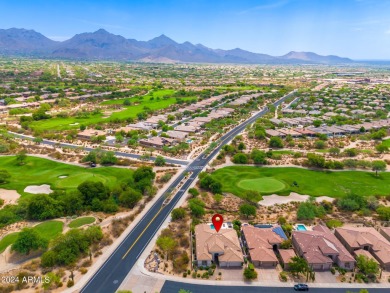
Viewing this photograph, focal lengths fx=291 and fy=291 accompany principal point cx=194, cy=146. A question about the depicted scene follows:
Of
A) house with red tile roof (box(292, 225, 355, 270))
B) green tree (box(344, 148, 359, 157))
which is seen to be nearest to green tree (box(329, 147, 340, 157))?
green tree (box(344, 148, 359, 157))

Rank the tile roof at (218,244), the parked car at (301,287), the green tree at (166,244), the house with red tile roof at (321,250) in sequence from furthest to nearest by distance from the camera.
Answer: the green tree at (166,244)
the tile roof at (218,244)
the house with red tile roof at (321,250)
the parked car at (301,287)

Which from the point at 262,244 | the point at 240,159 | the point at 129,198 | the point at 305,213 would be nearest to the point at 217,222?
the point at 262,244

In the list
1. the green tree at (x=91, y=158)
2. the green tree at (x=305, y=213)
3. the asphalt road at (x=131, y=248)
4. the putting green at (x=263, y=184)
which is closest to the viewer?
the asphalt road at (x=131, y=248)

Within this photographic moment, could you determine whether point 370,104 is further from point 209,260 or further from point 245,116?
point 209,260

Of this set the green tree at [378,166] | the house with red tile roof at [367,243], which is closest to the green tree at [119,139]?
the house with red tile roof at [367,243]

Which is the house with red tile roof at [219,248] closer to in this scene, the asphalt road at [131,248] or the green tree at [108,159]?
the asphalt road at [131,248]
